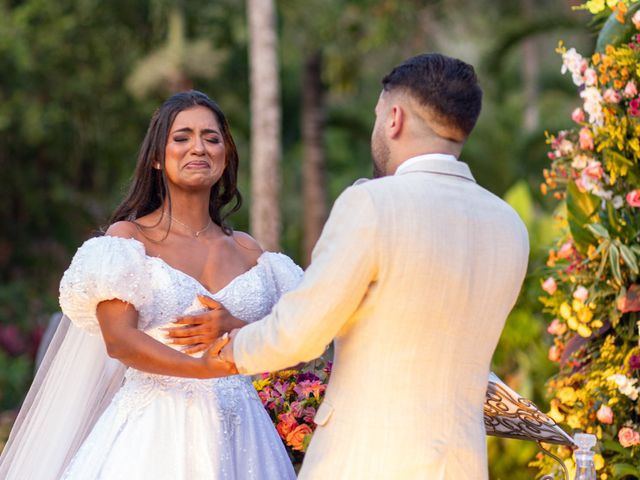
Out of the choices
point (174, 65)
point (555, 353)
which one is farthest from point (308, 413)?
point (174, 65)

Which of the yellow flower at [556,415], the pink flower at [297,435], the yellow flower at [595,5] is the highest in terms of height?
the yellow flower at [595,5]

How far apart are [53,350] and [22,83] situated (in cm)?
1539

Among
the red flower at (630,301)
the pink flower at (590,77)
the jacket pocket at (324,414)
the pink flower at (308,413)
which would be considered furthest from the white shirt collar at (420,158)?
the pink flower at (590,77)

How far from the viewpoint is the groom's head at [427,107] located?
11.4ft

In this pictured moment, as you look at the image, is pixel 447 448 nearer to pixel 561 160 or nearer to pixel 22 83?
pixel 561 160

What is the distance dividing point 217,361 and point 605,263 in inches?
91.7

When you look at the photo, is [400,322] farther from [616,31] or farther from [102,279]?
[616,31]

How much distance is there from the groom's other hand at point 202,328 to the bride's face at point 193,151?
0.48m

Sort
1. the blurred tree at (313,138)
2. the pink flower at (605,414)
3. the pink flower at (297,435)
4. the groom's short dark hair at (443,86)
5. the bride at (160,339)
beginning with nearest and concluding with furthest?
the groom's short dark hair at (443,86) → the bride at (160,339) → the pink flower at (297,435) → the pink flower at (605,414) → the blurred tree at (313,138)

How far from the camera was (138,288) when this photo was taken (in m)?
4.27

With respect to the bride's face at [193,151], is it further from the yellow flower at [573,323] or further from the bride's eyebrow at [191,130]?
the yellow flower at [573,323]

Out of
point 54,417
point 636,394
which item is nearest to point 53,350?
point 54,417

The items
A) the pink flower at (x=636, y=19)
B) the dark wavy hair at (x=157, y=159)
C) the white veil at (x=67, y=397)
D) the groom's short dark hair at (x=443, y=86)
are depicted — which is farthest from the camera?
the pink flower at (x=636, y=19)

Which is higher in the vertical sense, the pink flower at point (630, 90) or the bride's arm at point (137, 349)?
the pink flower at point (630, 90)
